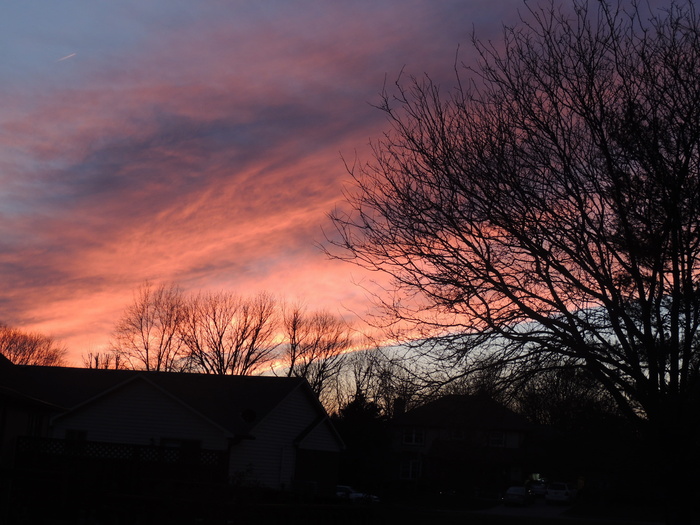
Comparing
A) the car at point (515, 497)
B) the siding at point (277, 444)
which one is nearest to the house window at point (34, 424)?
the siding at point (277, 444)

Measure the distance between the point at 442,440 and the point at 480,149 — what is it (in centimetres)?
4300

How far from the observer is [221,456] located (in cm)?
2008

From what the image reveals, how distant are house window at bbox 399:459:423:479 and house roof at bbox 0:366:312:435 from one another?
26.2 metres

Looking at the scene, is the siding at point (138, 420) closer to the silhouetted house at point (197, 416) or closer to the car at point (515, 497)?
the silhouetted house at point (197, 416)

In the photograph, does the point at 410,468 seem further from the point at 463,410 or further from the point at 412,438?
the point at 463,410

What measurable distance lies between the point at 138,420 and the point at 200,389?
387cm

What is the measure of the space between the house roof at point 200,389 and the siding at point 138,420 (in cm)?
42

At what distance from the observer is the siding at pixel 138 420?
31.6 meters

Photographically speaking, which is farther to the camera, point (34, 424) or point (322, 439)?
point (322, 439)

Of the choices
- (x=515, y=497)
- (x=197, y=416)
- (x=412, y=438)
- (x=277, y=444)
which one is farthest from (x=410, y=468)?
(x=197, y=416)

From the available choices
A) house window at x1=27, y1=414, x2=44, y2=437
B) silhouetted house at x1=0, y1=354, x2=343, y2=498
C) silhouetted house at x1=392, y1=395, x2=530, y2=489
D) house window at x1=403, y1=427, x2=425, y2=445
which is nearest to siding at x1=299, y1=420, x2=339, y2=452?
silhouetted house at x1=0, y1=354, x2=343, y2=498

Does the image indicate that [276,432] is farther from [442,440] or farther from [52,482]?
[442,440]

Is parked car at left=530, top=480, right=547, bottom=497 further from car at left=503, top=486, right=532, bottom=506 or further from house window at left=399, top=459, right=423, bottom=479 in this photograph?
car at left=503, top=486, right=532, bottom=506

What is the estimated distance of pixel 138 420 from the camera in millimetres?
32094
